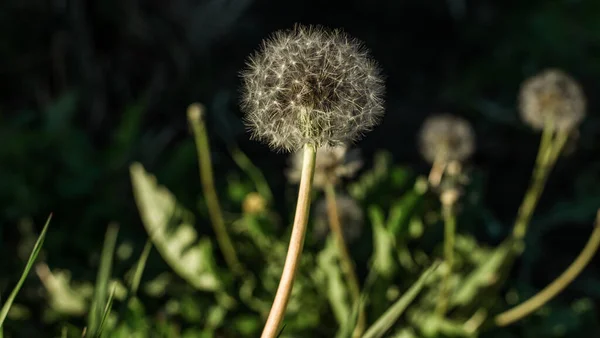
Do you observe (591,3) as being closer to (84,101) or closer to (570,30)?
(570,30)

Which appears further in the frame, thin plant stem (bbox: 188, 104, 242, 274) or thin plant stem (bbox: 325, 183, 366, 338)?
thin plant stem (bbox: 188, 104, 242, 274)

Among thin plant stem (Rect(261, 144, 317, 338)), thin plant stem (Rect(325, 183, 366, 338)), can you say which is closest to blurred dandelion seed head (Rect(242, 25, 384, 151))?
thin plant stem (Rect(261, 144, 317, 338))

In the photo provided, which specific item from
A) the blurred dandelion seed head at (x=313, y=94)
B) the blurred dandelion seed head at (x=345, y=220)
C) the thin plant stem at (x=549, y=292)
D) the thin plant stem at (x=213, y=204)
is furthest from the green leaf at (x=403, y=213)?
→ the blurred dandelion seed head at (x=313, y=94)

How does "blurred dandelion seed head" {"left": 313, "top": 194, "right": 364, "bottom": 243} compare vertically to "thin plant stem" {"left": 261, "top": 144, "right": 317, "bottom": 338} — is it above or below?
above

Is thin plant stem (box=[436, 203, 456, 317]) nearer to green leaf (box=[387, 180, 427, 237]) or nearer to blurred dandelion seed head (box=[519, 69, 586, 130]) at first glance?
green leaf (box=[387, 180, 427, 237])

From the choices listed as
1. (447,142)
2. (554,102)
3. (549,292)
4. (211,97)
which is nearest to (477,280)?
(549,292)

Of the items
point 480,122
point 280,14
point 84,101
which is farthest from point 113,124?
point 480,122
